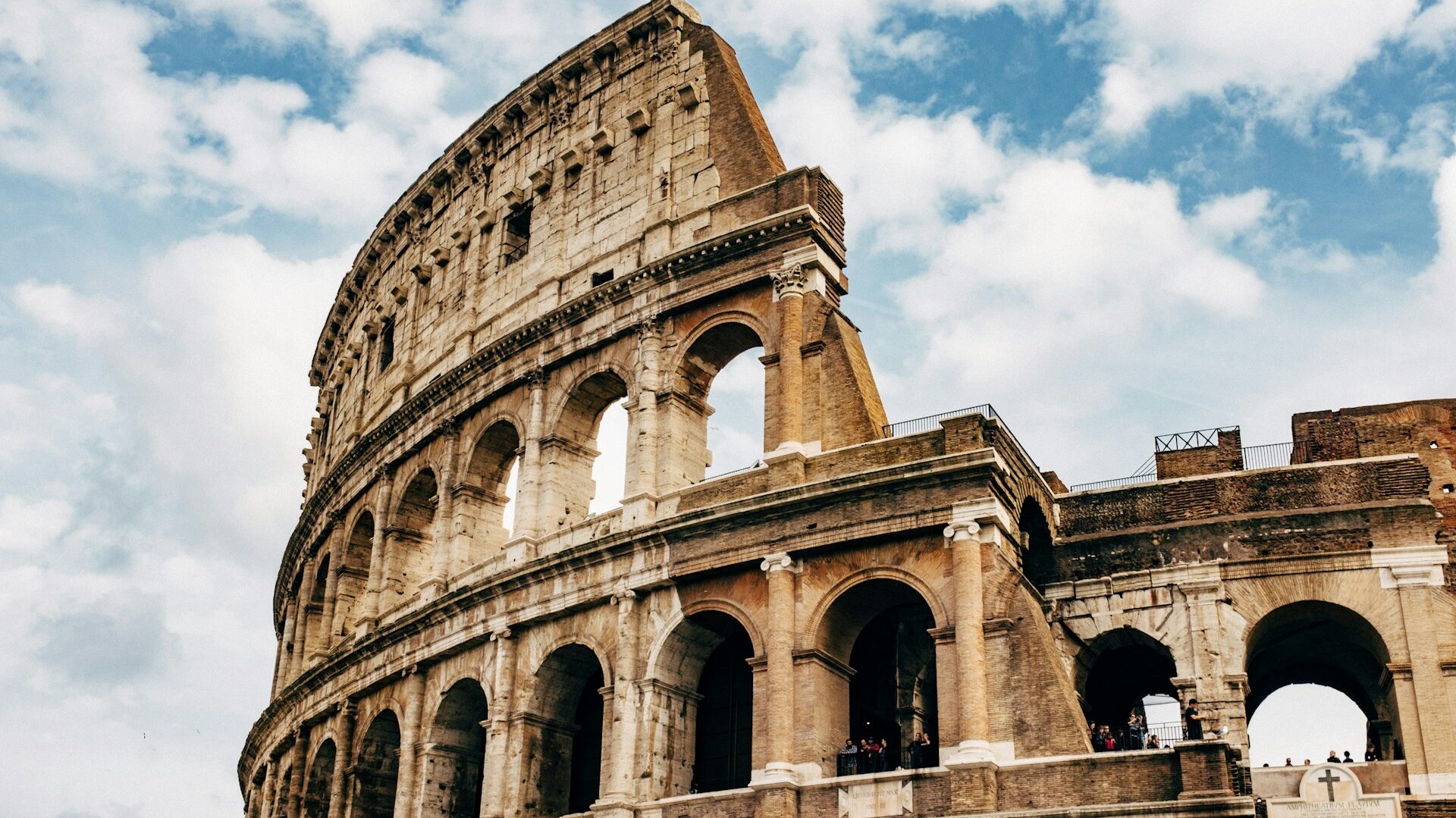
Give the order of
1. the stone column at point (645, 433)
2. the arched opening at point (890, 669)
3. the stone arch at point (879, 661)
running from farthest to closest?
the stone column at point (645, 433) < the arched opening at point (890, 669) < the stone arch at point (879, 661)

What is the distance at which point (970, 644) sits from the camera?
20.4 meters

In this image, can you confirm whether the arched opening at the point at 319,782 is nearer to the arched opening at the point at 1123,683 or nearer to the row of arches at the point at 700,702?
the row of arches at the point at 700,702

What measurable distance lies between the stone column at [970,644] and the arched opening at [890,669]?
160cm

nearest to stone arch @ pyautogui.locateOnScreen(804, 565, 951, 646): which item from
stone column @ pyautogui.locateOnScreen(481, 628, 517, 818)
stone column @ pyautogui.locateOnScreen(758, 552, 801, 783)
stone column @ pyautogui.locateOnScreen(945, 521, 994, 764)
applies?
stone column @ pyautogui.locateOnScreen(758, 552, 801, 783)

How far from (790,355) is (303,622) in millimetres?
17669

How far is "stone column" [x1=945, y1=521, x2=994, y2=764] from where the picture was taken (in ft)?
65.3

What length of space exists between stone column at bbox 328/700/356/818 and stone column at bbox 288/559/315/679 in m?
4.83

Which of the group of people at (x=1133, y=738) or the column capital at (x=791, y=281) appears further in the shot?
the column capital at (x=791, y=281)

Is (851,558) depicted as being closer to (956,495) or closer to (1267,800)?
(956,495)

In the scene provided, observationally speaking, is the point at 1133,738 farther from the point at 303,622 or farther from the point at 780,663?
the point at 303,622

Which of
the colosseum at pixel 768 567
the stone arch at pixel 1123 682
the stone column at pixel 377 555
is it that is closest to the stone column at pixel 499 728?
the colosseum at pixel 768 567

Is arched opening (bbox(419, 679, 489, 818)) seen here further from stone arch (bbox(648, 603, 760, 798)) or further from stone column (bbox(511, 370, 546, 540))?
stone arch (bbox(648, 603, 760, 798))

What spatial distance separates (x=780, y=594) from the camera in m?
22.3

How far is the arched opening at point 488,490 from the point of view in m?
29.3
